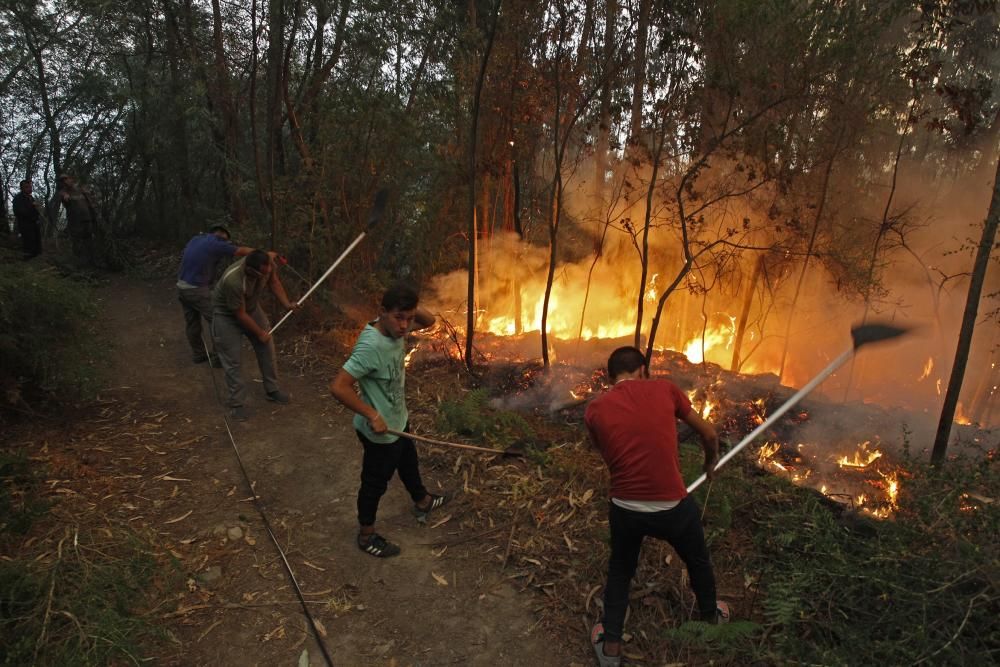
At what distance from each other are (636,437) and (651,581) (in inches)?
55.5

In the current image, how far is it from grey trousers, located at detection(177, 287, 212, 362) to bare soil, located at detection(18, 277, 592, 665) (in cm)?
80

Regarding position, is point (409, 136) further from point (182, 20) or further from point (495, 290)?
point (182, 20)

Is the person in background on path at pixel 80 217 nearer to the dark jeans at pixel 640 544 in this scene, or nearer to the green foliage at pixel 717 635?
the dark jeans at pixel 640 544

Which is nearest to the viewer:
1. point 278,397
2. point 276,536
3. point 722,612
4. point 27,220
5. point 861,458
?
point 722,612

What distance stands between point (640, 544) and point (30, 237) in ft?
44.6

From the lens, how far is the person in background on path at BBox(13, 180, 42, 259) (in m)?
10.8

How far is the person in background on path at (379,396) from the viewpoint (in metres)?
3.44

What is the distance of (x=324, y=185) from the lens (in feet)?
29.8

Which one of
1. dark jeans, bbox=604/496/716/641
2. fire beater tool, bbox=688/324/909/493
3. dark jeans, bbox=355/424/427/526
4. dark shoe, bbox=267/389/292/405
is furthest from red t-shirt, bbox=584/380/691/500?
dark shoe, bbox=267/389/292/405

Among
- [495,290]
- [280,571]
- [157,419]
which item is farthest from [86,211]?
[280,571]

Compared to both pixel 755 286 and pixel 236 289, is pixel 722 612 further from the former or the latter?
pixel 755 286

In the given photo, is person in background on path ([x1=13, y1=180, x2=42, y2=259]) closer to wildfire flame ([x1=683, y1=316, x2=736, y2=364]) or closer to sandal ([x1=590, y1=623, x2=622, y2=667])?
sandal ([x1=590, y1=623, x2=622, y2=667])

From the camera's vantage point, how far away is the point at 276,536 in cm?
424

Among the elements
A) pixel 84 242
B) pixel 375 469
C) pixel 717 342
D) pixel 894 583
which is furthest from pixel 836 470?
pixel 84 242
